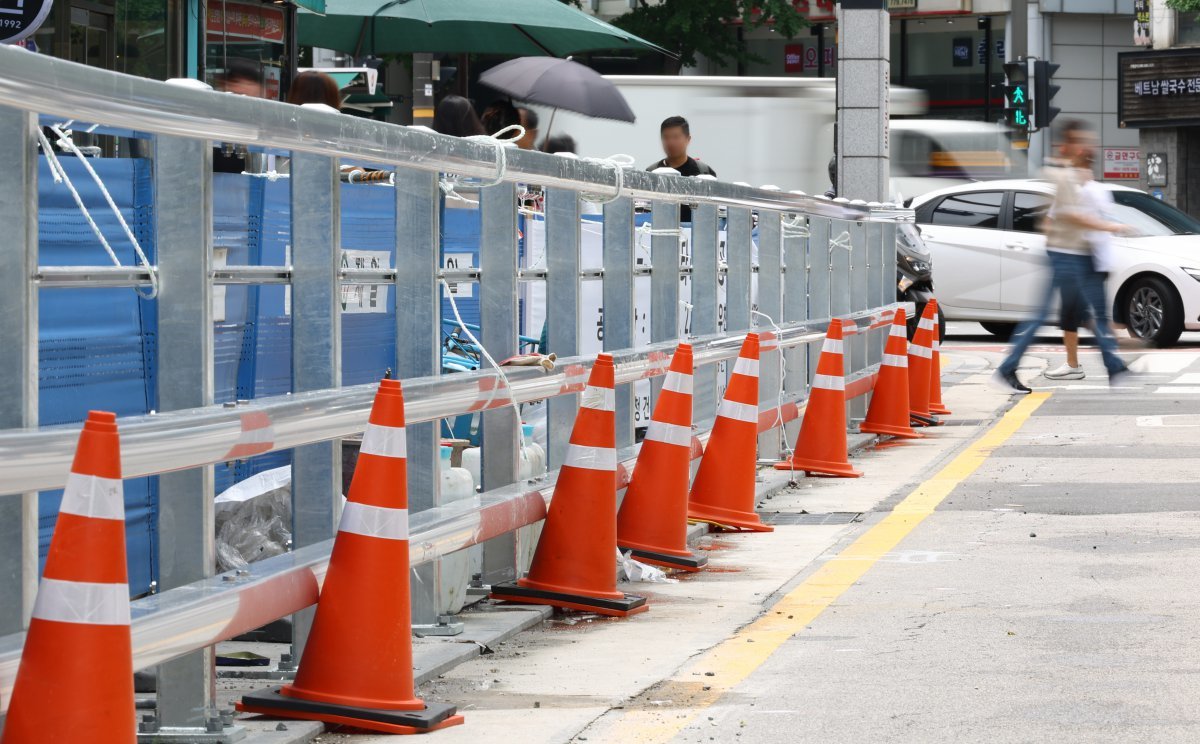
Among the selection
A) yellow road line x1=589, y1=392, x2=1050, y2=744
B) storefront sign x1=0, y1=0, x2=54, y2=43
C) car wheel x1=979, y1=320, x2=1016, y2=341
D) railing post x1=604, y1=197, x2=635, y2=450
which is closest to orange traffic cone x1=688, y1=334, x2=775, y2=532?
yellow road line x1=589, y1=392, x2=1050, y2=744

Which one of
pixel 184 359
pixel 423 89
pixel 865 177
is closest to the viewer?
pixel 184 359

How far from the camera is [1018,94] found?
25016mm

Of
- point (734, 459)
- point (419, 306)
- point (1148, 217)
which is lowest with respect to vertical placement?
point (734, 459)

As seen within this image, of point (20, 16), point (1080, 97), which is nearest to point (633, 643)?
point (20, 16)

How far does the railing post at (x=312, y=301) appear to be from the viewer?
202 inches

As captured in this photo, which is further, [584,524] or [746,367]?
[746,367]

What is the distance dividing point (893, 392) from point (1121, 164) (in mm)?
33698

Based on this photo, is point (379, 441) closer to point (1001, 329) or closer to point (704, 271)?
point (704, 271)

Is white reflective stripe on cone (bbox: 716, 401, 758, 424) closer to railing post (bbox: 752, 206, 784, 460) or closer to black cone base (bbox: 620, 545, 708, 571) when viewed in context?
black cone base (bbox: 620, 545, 708, 571)

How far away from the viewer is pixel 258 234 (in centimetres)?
594

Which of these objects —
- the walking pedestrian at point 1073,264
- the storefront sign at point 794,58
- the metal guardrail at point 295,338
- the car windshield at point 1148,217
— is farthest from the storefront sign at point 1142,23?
the metal guardrail at point 295,338

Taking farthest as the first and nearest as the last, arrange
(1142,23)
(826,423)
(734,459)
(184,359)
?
(1142,23) < (826,423) < (734,459) < (184,359)

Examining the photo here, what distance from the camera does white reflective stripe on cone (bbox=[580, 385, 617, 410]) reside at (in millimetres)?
6510

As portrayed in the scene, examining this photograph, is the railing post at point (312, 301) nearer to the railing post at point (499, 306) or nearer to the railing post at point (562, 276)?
the railing post at point (499, 306)
